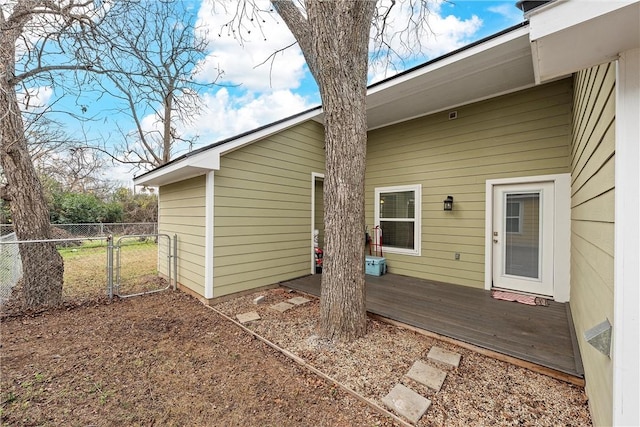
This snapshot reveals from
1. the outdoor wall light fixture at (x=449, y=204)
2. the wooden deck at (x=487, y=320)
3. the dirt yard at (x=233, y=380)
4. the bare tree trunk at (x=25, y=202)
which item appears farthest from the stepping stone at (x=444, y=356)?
the bare tree trunk at (x=25, y=202)

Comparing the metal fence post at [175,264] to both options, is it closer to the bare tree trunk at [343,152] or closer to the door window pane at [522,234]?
the bare tree trunk at [343,152]

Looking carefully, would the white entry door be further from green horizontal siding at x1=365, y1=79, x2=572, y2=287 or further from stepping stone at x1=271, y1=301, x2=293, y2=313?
stepping stone at x1=271, y1=301, x2=293, y2=313

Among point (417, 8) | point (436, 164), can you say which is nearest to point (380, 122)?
point (436, 164)

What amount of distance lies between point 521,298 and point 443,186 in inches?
82.8

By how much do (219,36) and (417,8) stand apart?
10.9 feet

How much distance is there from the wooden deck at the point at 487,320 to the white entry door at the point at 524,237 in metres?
0.39

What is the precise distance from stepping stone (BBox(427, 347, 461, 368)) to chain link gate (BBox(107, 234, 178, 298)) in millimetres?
3990

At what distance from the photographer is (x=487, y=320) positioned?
3.04m

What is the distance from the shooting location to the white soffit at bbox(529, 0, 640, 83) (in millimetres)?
837

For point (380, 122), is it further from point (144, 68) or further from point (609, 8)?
point (609, 8)

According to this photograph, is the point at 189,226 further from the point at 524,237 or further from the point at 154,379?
the point at 524,237

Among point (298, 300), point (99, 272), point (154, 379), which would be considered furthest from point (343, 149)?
point (99, 272)

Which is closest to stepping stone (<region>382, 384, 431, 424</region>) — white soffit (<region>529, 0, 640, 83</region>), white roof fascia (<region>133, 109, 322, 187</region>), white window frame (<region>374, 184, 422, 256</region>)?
white soffit (<region>529, 0, 640, 83</region>)

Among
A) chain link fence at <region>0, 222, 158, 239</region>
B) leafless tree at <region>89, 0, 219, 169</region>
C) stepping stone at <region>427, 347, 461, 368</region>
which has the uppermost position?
leafless tree at <region>89, 0, 219, 169</region>
